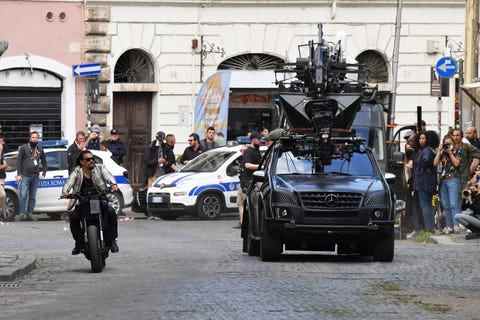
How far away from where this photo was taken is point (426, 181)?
1097 inches

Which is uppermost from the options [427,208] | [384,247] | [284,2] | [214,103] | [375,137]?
[284,2]

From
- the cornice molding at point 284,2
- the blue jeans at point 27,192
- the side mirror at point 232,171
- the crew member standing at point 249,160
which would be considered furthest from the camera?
the cornice molding at point 284,2

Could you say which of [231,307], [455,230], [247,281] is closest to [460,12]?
[455,230]

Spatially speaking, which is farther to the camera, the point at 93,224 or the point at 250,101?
the point at 250,101

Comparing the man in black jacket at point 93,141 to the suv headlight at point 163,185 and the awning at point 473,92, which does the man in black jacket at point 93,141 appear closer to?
the suv headlight at point 163,185

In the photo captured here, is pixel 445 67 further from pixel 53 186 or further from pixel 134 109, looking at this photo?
pixel 134 109

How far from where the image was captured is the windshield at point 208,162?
1352 inches

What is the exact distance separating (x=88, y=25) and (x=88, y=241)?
22.2 metres

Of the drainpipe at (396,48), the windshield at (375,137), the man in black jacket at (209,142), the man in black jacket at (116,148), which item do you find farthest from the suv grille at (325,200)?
the drainpipe at (396,48)

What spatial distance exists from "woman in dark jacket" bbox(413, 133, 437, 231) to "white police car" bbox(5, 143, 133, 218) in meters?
8.02

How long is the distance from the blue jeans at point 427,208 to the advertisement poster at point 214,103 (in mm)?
11272

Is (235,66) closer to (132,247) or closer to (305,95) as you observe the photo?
(305,95)

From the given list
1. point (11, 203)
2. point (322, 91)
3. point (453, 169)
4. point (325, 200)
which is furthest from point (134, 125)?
point (325, 200)

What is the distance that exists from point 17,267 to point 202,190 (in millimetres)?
15224
